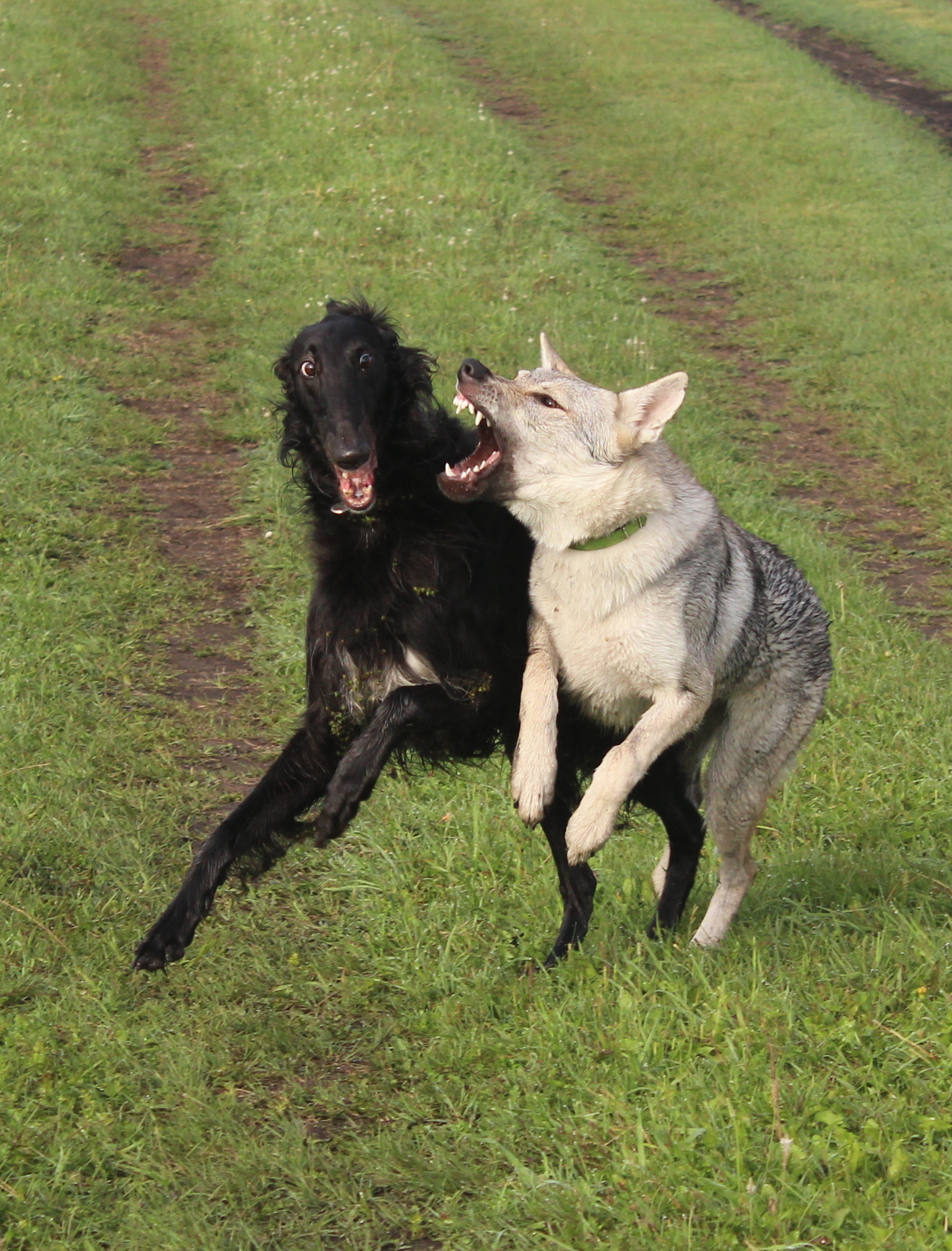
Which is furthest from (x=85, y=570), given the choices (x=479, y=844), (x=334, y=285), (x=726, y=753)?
(x=334, y=285)

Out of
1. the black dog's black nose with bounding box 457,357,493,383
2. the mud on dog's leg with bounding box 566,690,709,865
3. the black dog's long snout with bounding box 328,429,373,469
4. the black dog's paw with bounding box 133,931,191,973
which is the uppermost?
the black dog's black nose with bounding box 457,357,493,383

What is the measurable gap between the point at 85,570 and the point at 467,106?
11286 millimetres

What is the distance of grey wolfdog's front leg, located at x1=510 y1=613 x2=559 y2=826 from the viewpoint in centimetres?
369

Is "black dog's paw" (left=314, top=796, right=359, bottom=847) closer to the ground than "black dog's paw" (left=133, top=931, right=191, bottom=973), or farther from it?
farther from it

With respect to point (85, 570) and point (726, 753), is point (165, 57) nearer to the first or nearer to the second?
point (85, 570)

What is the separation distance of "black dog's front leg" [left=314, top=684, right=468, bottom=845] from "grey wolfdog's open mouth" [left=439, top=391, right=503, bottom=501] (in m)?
0.60

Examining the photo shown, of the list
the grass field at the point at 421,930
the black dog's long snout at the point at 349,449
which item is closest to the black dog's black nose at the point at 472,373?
the black dog's long snout at the point at 349,449

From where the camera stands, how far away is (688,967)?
383cm

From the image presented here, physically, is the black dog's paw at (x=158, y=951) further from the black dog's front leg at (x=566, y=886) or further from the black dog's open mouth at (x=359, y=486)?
the black dog's open mouth at (x=359, y=486)

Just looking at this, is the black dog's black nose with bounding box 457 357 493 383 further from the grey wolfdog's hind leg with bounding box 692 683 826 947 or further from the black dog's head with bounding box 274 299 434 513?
the grey wolfdog's hind leg with bounding box 692 683 826 947

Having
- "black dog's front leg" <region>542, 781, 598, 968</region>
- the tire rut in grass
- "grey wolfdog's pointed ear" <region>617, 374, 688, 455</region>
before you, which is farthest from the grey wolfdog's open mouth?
the tire rut in grass

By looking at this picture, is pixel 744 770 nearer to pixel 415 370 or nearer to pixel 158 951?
pixel 415 370

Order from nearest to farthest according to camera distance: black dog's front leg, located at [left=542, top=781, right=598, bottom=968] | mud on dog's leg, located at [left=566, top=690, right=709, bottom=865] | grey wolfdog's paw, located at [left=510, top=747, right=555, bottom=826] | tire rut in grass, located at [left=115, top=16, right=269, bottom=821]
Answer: mud on dog's leg, located at [left=566, top=690, right=709, bottom=865] < grey wolfdog's paw, located at [left=510, top=747, right=555, bottom=826] < black dog's front leg, located at [left=542, top=781, right=598, bottom=968] < tire rut in grass, located at [left=115, top=16, right=269, bottom=821]

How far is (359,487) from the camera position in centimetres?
409
